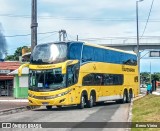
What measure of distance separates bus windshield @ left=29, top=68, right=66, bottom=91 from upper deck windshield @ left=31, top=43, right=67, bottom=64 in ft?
1.88

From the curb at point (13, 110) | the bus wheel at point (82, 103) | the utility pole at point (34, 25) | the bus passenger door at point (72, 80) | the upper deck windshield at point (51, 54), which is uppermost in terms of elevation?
the utility pole at point (34, 25)

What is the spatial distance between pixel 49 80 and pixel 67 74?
1.05m

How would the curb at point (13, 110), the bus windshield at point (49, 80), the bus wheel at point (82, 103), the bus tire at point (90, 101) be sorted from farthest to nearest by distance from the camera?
the bus tire at point (90, 101), the bus wheel at point (82, 103), the bus windshield at point (49, 80), the curb at point (13, 110)

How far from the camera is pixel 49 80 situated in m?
25.5

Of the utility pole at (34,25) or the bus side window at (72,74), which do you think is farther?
the utility pole at (34,25)

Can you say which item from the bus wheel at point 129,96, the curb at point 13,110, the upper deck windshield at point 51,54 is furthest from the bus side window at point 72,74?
the bus wheel at point 129,96

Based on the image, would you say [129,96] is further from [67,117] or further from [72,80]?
[67,117]

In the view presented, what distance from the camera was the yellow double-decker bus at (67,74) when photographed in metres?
25.4

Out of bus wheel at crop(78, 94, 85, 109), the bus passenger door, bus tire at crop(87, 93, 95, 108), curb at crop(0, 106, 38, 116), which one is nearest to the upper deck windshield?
the bus passenger door

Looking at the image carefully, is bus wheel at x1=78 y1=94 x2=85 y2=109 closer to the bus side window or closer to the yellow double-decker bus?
the yellow double-decker bus

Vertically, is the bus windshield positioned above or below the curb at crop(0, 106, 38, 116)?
above

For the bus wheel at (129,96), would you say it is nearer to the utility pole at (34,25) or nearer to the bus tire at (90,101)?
the bus tire at (90,101)

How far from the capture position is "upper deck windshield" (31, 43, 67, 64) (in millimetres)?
25578

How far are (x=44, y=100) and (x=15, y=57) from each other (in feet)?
296
